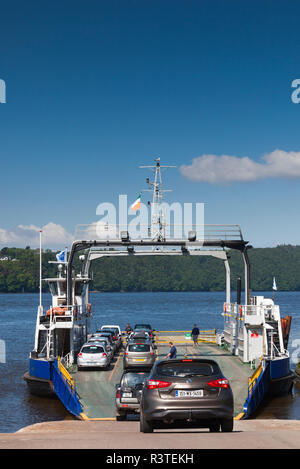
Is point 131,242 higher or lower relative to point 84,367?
higher

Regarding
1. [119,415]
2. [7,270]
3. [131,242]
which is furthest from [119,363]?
[7,270]

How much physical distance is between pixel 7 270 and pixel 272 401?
171122mm

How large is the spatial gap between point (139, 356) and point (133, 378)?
8078 mm

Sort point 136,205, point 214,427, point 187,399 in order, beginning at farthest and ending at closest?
point 136,205, point 214,427, point 187,399

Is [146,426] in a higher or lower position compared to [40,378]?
higher

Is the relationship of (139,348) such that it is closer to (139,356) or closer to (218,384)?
(139,356)

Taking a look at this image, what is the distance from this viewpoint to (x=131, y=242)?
89.9ft

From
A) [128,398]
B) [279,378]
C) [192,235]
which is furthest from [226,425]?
[192,235]

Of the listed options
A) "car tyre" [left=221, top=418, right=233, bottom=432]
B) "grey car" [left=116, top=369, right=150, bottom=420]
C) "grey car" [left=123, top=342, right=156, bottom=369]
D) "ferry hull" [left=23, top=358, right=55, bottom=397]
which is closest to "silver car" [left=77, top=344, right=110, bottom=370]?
"grey car" [left=123, top=342, right=156, bottom=369]

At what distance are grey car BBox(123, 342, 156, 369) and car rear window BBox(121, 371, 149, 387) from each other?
7693 millimetres

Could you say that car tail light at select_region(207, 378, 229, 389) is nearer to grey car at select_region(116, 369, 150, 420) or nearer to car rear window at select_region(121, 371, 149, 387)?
grey car at select_region(116, 369, 150, 420)

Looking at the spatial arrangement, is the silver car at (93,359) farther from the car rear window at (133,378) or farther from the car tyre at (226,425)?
the car tyre at (226,425)

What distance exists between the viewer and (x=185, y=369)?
10.3 meters
